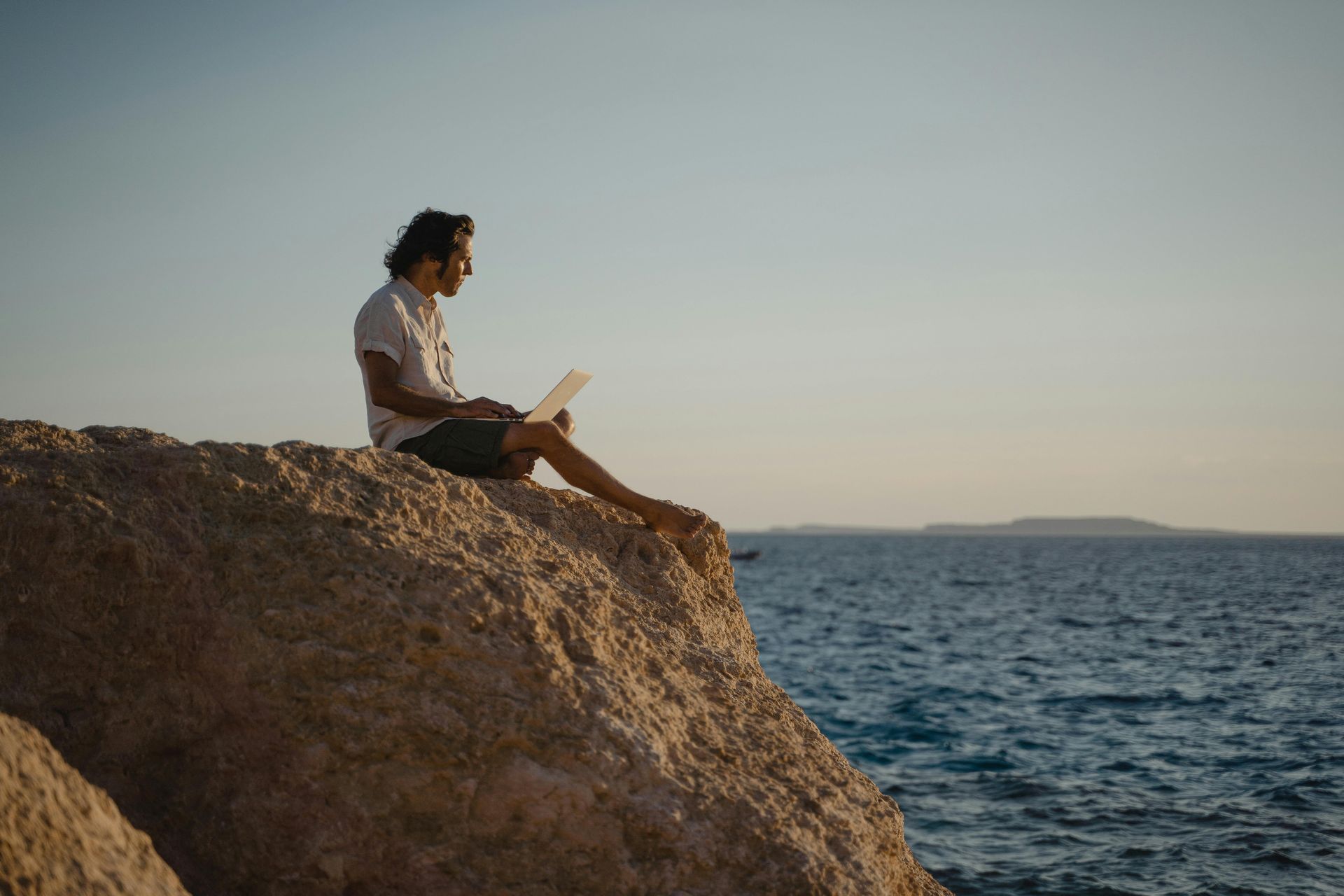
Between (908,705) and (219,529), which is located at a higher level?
(219,529)

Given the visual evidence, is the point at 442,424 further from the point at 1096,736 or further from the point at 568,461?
the point at 1096,736

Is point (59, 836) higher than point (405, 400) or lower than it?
lower

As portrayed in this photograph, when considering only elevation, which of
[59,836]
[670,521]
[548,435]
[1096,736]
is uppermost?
[548,435]

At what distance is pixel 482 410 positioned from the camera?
4.63m

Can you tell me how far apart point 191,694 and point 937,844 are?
7048 mm

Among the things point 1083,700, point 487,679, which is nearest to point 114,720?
point 487,679

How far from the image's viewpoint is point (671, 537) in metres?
4.70

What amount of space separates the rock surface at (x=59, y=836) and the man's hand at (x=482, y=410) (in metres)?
2.42

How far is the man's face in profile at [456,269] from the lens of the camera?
5.00 m

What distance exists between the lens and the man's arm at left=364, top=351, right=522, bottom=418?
4.59m

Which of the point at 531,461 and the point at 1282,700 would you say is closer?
the point at 531,461

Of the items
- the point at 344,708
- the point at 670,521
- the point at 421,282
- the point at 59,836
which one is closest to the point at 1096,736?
the point at 670,521

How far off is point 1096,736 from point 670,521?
31.5ft

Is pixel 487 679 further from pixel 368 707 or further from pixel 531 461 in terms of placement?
pixel 531 461
